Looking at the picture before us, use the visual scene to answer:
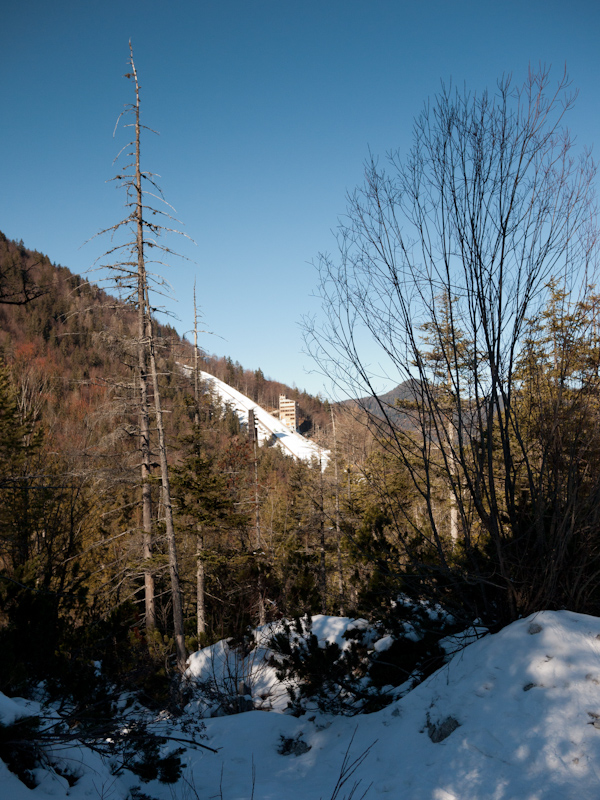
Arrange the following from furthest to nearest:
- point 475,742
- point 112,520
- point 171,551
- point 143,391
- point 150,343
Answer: point 112,520 < point 143,391 < point 150,343 < point 171,551 < point 475,742

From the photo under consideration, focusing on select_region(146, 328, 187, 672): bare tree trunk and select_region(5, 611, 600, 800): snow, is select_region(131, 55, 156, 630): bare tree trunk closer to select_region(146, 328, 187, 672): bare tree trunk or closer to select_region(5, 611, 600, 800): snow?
select_region(146, 328, 187, 672): bare tree trunk

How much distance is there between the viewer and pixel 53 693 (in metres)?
4.04

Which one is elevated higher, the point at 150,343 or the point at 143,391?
the point at 150,343

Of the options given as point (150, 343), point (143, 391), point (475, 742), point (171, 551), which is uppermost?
point (150, 343)

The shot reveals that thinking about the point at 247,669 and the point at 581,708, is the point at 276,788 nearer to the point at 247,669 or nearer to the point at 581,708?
the point at 581,708

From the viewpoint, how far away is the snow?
88.0 inches

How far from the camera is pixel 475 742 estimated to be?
252 centimetres

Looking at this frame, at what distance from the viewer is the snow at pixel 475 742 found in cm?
223

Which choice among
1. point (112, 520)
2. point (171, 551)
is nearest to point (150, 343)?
point (171, 551)

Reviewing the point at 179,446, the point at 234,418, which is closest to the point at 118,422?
the point at 179,446

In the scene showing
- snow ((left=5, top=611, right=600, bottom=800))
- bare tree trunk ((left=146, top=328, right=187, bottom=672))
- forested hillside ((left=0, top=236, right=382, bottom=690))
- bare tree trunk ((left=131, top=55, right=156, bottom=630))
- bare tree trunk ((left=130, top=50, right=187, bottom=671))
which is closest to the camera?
snow ((left=5, top=611, right=600, bottom=800))

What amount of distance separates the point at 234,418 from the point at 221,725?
59.0 meters

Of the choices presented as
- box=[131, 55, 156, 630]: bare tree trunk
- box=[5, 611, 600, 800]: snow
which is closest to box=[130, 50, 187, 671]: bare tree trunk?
box=[131, 55, 156, 630]: bare tree trunk

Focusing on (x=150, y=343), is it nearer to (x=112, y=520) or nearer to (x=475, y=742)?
(x=475, y=742)
